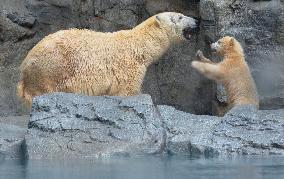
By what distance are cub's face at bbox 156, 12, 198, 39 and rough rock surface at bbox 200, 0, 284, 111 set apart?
1.22 m

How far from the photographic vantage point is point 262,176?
764 centimetres

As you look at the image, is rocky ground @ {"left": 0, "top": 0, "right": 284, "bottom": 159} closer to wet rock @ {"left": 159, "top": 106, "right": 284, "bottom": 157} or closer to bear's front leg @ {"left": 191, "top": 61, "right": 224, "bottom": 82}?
wet rock @ {"left": 159, "top": 106, "right": 284, "bottom": 157}

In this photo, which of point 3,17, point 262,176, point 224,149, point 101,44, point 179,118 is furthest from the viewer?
point 3,17

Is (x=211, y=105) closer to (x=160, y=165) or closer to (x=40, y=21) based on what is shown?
(x=40, y=21)

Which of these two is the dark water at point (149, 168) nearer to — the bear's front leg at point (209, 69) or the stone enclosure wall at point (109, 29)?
the bear's front leg at point (209, 69)

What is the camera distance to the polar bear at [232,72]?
1214cm

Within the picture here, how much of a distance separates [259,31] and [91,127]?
4.14 m

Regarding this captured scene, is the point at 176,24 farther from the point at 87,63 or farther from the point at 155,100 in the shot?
the point at 155,100

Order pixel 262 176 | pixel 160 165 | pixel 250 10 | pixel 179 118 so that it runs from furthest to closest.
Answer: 1. pixel 250 10
2. pixel 179 118
3. pixel 160 165
4. pixel 262 176

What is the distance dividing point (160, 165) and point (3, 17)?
20.4ft

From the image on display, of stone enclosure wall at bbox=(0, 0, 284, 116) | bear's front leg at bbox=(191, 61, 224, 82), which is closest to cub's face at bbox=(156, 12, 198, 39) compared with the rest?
bear's front leg at bbox=(191, 61, 224, 82)

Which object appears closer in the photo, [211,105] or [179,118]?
[179,118]

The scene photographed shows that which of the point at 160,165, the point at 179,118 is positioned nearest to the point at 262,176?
the point at 160,165

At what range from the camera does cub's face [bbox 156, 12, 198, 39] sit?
1210 centimetres
